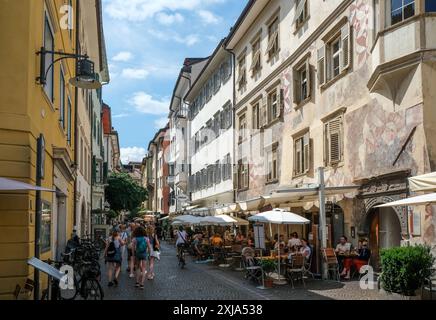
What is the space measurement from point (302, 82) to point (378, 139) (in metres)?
8.12

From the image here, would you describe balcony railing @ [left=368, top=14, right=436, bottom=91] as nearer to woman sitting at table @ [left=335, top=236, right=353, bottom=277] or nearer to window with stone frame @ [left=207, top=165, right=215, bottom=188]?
woman sitting at table @ [left=335, top=236, right=353, bottom=277]

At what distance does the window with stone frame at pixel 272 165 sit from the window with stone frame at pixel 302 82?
3.69 metres

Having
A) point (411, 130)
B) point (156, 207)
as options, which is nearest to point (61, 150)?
point (411, 130)

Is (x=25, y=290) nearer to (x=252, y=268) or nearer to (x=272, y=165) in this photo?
(x=252, y=268)

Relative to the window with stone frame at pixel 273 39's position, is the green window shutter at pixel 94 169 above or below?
below

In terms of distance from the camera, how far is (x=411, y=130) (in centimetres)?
1526

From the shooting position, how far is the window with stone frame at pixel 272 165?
27.9 metres

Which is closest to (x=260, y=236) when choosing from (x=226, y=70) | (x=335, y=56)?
(x=335, y=56)

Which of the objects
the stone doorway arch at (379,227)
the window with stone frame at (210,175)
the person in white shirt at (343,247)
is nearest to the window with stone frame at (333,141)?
the stone doorway arch at (379,227)

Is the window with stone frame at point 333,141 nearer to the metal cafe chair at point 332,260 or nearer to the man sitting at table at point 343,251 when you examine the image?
the man sitting at table at point 343,251

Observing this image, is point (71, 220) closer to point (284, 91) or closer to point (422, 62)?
point (284, 91)

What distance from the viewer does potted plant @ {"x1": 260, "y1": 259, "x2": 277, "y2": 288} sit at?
16.4 meters

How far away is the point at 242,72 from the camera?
34.6 meters

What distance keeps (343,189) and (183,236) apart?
9088mm
